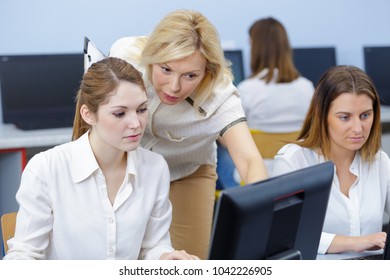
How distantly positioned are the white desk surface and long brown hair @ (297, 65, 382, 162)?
1.49 meters

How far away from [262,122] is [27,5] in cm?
142

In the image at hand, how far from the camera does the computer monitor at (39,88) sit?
3.48m

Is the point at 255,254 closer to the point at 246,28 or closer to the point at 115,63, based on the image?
the point at 115,63

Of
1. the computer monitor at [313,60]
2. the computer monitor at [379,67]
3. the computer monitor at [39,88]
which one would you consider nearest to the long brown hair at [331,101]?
the computer monitor at [39,88]

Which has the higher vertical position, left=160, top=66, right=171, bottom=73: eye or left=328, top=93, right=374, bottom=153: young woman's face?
left=160, top=66, right=171, bottom=73: eye

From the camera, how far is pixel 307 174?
51.8 inches

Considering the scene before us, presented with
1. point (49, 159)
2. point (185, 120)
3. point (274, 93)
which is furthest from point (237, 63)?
point (49, 159)

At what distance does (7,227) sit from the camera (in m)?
1.90

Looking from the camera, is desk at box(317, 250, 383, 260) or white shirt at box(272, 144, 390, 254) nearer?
desk at box(317, 250, 383, 260)

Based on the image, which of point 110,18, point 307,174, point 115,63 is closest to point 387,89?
point 110,18

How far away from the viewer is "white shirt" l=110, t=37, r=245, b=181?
2.08m

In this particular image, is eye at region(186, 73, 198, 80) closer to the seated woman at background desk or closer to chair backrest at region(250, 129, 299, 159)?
the seated woman at background desk

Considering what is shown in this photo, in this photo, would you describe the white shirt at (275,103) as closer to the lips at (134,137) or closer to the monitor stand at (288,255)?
the lips at (134,137)

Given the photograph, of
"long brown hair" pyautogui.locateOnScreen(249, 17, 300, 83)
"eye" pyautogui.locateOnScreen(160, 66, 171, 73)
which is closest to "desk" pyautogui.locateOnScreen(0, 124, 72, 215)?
"long brown hair" pyautogui.locateOnScreen(249, 17, 300, 83)
